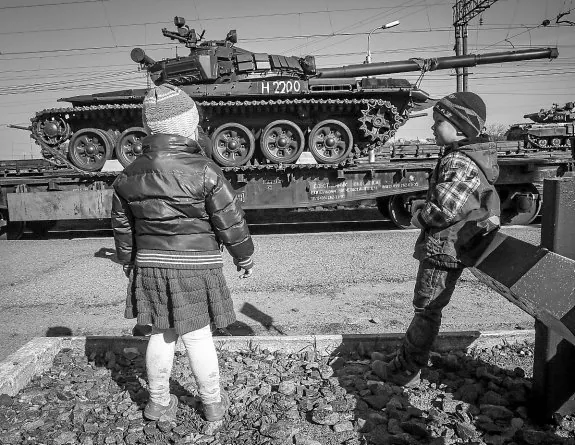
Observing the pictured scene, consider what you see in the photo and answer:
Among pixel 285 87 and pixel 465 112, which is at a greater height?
pixel 285 87

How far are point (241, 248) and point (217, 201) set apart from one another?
28 cm

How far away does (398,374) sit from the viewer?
2.98 meters

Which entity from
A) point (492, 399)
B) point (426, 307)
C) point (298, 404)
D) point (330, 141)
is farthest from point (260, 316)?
point (330, 141)

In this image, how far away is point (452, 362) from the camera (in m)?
3.20

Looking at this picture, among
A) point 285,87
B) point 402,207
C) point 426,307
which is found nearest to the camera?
point 426,307

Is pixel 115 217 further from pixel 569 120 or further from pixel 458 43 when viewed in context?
pixel 458 43

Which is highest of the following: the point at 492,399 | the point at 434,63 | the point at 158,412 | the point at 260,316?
the point at 434,63

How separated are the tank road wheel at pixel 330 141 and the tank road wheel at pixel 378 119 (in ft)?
1.37

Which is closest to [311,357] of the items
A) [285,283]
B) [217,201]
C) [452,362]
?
[452,362]

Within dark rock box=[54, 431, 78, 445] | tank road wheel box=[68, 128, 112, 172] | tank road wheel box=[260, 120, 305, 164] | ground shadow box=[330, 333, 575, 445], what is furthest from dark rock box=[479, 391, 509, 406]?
tank road wheel box=[68, 128, 112, 172]

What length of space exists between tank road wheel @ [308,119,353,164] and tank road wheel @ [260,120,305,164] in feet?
1.00

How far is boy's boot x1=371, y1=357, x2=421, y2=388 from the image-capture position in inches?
116

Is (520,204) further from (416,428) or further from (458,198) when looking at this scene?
(416,428)

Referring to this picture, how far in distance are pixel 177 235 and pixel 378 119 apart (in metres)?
8.92
